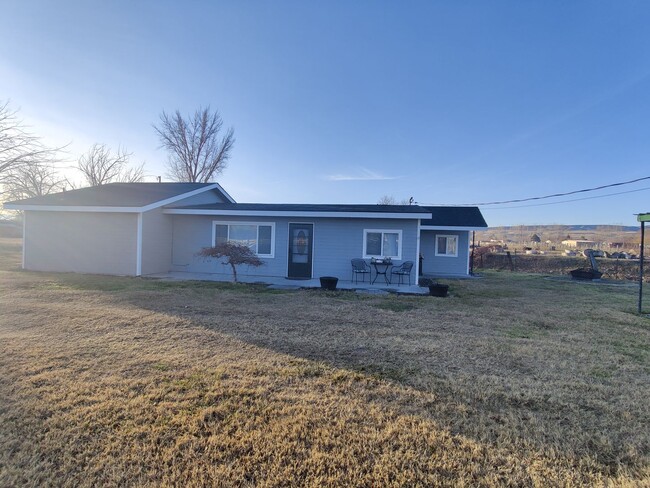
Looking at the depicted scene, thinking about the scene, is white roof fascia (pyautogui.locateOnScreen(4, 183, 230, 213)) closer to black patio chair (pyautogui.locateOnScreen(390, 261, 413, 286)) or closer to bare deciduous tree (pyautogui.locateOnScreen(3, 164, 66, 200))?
black patio chair (pyautogui.locateOnScreen(390, 261, 413, 286))

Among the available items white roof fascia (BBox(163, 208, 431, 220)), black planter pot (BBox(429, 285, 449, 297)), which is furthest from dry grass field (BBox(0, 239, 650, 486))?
white roof fascia (BBox(163, 208, 431, 220))

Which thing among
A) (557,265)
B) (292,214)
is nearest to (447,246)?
(557,265)

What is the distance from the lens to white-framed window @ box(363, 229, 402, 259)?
11.6 metres

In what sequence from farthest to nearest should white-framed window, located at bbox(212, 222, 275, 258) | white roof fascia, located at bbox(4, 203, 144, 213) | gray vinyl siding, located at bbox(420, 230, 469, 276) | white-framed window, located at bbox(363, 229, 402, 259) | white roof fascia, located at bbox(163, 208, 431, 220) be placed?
gray vinyl siding, located at bbox(420, 230, 469, 276)
white-framed window, located at bbox(212, 222, 275, 258)
white-framed window, located at bbox(363, 229, 402, 259)
white roof fascia, located at bbox(4, 203, 144, 213)
white roof fascia, located at bbox(163, 208, 431, 220)

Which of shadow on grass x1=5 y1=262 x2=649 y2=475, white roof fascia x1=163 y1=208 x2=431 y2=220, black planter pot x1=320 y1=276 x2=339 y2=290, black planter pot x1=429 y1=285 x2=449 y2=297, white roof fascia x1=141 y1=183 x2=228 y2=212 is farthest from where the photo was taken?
white roof fascia x1=141 y1=183 x2=228 y2=212

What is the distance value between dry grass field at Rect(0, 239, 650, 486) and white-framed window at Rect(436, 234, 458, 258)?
382 inches

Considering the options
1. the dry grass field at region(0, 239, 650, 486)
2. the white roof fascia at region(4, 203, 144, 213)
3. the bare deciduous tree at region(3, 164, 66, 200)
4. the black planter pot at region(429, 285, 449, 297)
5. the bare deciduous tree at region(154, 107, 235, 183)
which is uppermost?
the bare deciduous tree at region(154, 107, 235, 183)

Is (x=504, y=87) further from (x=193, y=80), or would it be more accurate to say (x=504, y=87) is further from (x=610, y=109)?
(x=193, y=80)

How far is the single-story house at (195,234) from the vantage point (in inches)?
453

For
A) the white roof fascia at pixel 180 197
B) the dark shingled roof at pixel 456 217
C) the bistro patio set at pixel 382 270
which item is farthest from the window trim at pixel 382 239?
the white roof fascia at pixel 180 197

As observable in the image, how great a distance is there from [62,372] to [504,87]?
1685cm

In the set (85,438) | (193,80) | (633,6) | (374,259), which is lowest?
(85,438)

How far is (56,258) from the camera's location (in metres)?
12.5

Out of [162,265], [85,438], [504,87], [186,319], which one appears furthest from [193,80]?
[85,438]
